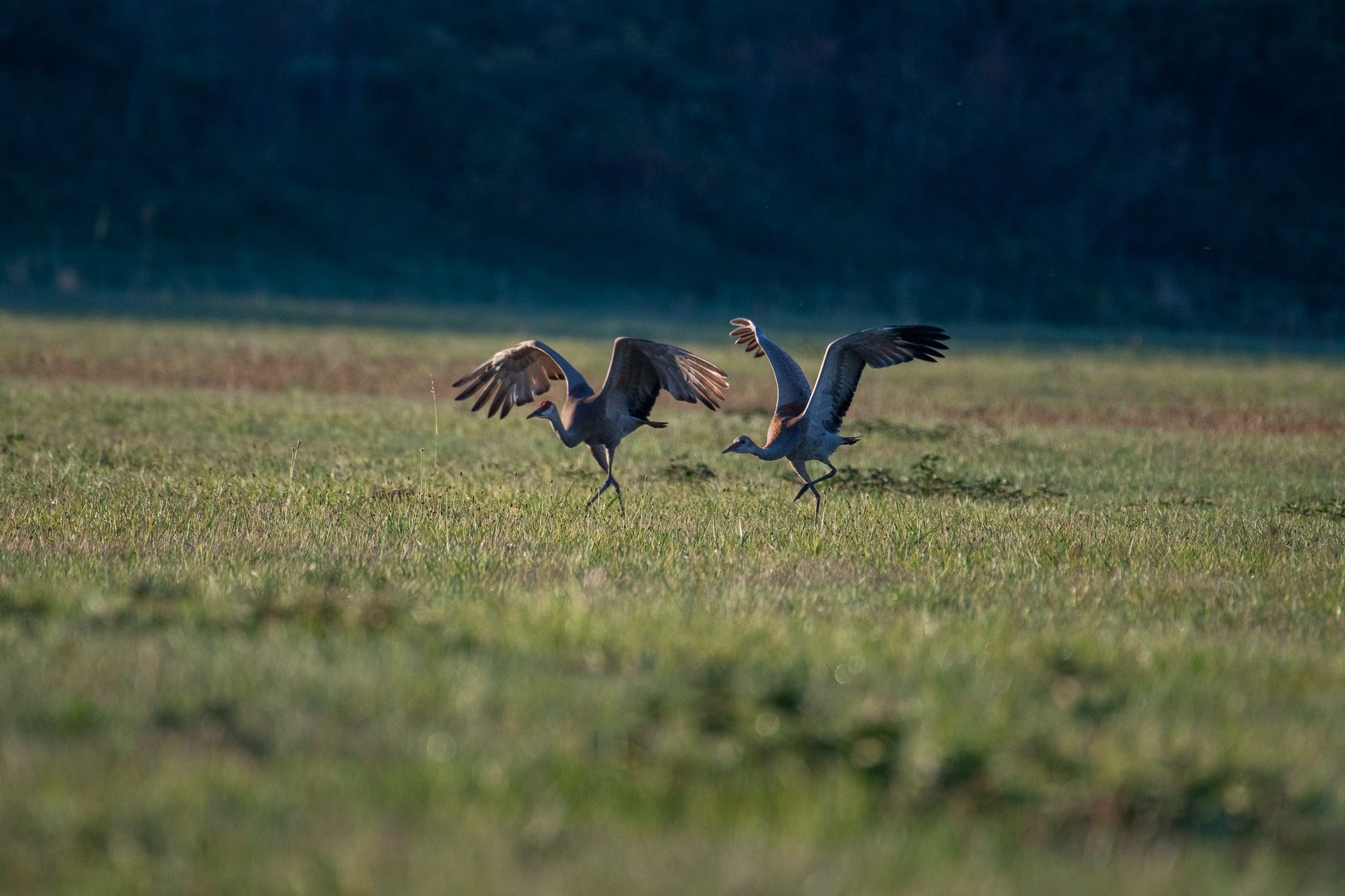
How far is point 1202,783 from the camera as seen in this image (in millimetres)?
4770

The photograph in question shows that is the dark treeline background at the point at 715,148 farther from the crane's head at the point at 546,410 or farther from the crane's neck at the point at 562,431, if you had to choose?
the crane's head at the point at 546,410

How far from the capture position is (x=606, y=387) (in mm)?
11281

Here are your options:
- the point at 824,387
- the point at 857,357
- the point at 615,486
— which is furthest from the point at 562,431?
the point at 857,357

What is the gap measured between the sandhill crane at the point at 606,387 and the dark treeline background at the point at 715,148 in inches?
1582

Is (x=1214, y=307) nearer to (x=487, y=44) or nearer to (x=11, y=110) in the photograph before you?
(x=487, y=44)

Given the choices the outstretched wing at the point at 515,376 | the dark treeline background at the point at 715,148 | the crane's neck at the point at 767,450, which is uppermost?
the dark treeline background at the point at 715,148

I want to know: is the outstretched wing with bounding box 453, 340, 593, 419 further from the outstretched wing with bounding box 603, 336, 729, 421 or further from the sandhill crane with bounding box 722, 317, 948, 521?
the sandhill crane with bounding box 722, 317, 948, 521

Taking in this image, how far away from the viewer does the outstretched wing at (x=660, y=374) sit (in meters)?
11.0

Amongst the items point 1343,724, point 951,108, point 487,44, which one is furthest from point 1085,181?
point 1343,724

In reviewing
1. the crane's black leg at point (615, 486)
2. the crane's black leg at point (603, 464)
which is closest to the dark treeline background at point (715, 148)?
the crane's black leg at point (603, 464)

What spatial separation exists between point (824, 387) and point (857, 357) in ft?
1.06

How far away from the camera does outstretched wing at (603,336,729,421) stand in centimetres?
1096

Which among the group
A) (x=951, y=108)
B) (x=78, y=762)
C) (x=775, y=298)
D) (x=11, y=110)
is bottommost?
(x=78, y=762)

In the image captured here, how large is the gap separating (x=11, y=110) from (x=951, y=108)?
1423 inches
